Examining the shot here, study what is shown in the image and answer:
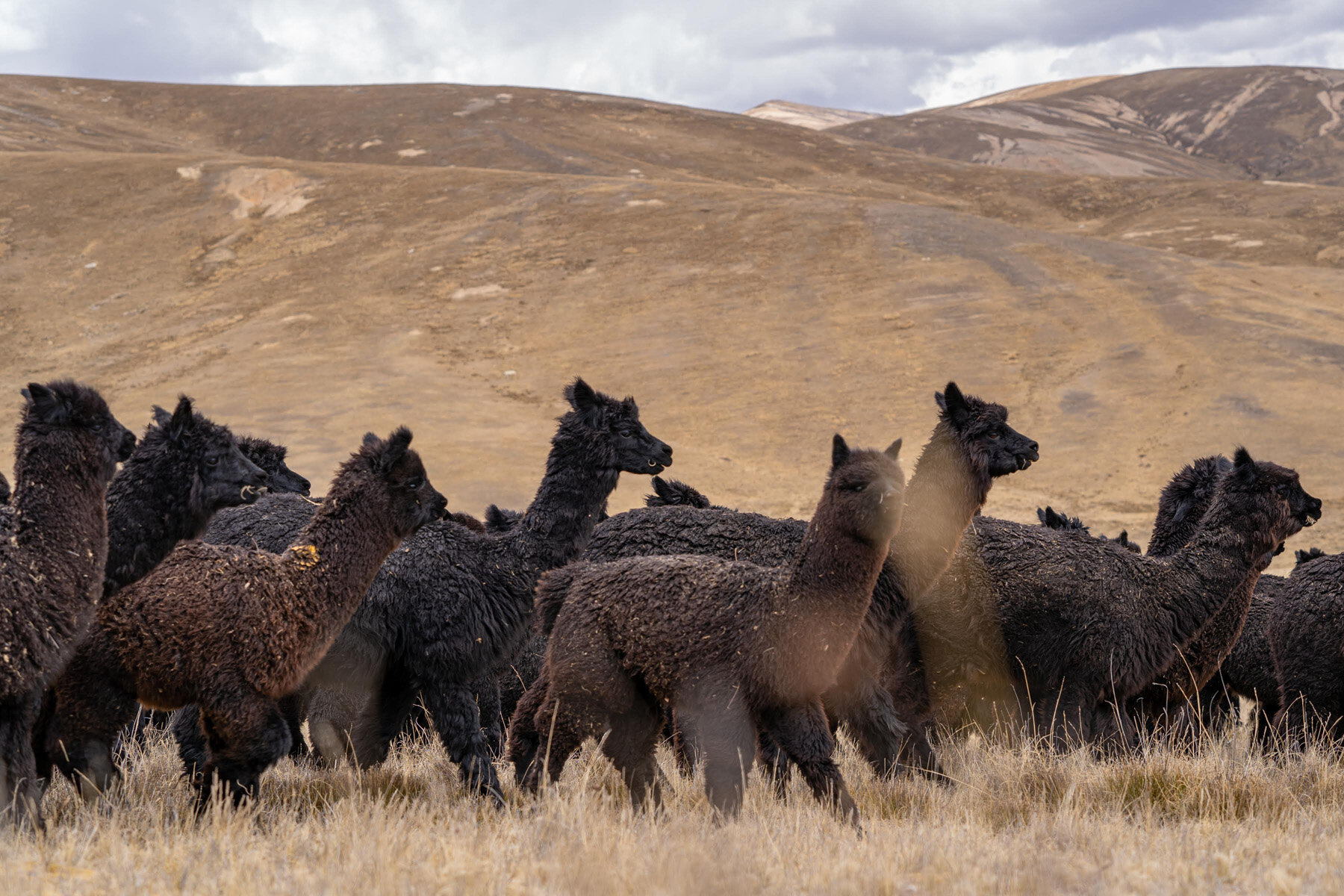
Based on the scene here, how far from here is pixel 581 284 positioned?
4066 cm

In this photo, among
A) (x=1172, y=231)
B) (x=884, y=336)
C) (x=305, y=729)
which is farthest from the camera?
(x=1172, y=231)

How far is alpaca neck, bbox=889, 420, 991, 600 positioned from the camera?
6918mm

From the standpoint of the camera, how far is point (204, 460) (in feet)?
21.6

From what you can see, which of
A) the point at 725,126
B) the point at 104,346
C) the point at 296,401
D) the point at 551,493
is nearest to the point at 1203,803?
the point at 551,493

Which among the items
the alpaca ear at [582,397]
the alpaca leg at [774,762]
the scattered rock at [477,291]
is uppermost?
the scattered rock at [477,291]

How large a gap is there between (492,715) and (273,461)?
270 centimetres

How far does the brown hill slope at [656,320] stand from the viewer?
28.0m

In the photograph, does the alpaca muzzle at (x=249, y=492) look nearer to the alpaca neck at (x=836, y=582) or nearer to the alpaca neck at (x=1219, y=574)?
the alpaca neck at (x=836, y=582)

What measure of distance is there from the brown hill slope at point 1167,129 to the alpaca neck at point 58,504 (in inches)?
4081

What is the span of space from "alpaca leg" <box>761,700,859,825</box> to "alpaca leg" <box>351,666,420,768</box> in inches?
114

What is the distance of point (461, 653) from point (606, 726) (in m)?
1.52

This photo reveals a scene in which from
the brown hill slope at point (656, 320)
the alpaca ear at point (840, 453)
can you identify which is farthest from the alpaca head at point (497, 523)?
the brown hill slope at point (656, 320)

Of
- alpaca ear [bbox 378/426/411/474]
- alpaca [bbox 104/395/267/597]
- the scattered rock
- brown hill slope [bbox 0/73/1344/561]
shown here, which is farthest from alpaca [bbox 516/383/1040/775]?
the scattered rock

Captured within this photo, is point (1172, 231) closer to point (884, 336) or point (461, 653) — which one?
point (884, 336)
